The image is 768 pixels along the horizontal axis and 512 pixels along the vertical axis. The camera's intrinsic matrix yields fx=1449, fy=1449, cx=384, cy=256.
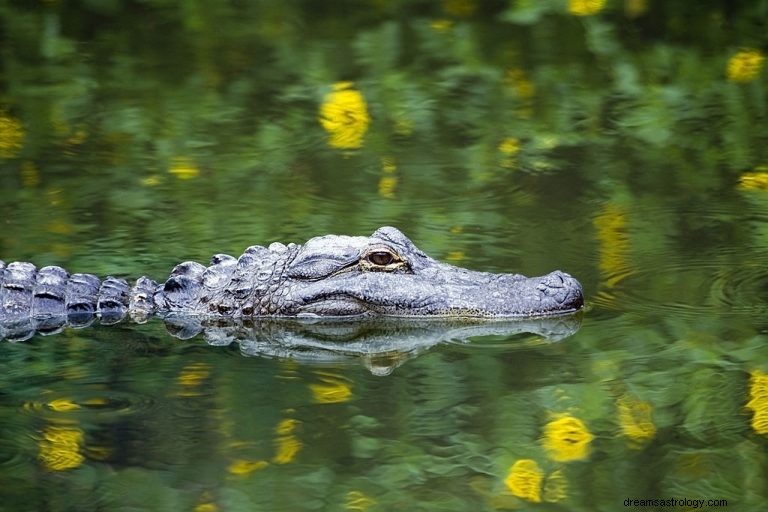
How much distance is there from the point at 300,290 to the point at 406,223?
152 centimetres

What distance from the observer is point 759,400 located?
6.17 meters

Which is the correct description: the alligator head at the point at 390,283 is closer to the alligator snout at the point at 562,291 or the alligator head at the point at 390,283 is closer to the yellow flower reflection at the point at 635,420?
the alligator snout at the point at 562,291

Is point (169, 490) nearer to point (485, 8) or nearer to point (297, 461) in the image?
point (297, 461)

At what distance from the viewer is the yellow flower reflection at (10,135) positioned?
11.1 m

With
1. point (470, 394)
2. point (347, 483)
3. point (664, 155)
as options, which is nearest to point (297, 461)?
point (347, 483)

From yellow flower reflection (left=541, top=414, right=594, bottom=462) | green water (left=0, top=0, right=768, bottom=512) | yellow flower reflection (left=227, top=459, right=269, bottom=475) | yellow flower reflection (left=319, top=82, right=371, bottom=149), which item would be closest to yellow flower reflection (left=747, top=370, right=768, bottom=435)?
green water (left=0, top=0, right=768, bottom=512)

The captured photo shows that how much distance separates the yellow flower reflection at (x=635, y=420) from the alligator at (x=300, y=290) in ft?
4.65

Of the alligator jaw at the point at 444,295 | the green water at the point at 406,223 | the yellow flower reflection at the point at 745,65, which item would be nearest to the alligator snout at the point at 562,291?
the alligator jaw at the point at 444,295

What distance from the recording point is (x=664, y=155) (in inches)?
415

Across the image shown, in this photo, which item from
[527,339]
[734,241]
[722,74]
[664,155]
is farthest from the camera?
[722,74]

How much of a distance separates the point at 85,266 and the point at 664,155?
4341mm

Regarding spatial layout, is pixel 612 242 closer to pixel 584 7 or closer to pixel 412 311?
pixel 412 311

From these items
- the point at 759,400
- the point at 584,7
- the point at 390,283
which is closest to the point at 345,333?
the point at 390,283

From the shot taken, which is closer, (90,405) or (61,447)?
(61,447)
